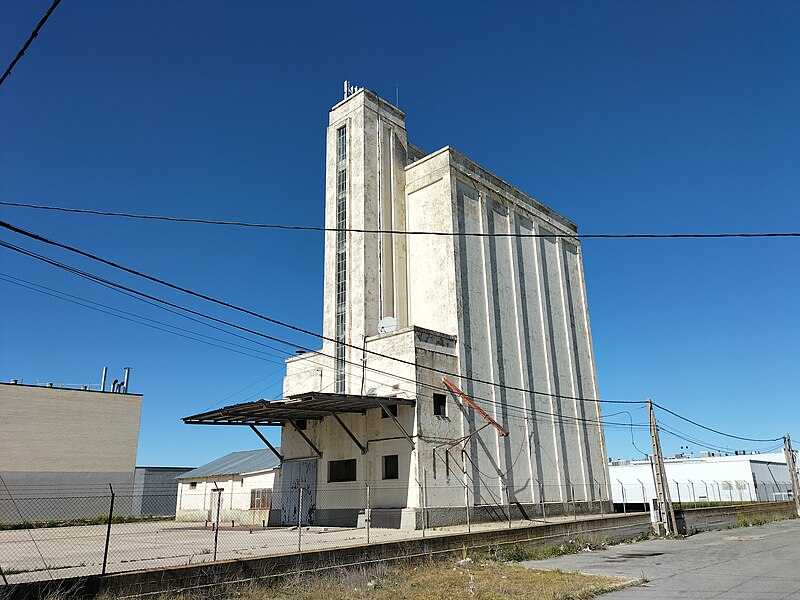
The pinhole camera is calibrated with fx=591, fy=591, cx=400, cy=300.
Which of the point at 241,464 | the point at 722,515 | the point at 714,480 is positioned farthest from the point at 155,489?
the point at 714,480

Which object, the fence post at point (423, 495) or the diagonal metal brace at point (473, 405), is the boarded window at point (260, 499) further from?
the diagonal metal brace at point (473, 405)

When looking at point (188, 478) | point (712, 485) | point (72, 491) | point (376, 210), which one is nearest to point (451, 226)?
point (376, 210)

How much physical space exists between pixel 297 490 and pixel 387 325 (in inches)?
358

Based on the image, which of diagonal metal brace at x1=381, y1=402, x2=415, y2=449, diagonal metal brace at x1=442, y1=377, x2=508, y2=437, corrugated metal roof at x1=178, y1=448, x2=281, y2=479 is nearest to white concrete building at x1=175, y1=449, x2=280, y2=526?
corrugated metal roof at x1=178, y1=448, x2=281, y2=479

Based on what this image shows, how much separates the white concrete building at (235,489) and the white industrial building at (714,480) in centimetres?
3536

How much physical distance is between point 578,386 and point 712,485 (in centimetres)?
3565

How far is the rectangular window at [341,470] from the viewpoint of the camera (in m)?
27.0

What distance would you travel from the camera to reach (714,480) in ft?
216

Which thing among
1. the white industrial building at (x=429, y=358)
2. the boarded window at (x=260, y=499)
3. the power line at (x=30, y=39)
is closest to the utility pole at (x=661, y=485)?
the white industrial building at (x=429, y=358)

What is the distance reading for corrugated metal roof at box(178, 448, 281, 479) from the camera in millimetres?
36781

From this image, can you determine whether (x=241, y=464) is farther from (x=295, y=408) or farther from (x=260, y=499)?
(x=295, y=408)

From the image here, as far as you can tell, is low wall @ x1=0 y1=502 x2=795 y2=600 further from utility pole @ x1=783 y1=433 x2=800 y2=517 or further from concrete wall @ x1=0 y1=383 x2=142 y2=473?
concrete wall @ x1=0 y1=383 x2=142 y2=473

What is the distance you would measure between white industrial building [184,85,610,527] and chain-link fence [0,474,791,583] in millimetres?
164

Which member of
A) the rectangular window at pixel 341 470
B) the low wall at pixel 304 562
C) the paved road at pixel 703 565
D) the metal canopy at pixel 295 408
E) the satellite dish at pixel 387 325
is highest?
the satellite dish at pixel 387 325
